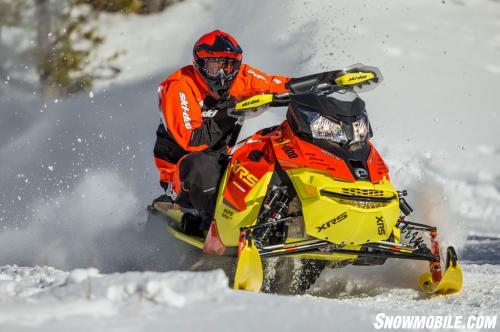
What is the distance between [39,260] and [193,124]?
2260 mm

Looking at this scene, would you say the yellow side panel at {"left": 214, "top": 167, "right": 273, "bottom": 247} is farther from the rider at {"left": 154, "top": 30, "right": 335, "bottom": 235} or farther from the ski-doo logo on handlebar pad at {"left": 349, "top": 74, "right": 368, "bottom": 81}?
the ski-doo logo on handlebar pad at {"left": 349, "top": 74, "right": 368, "bottom": 81}

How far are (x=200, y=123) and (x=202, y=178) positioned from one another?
57cm

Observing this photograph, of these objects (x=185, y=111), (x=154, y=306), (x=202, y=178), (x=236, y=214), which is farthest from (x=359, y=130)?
(x=154, y=306)

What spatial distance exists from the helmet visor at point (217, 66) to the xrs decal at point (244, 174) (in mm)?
890

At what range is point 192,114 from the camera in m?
5.99

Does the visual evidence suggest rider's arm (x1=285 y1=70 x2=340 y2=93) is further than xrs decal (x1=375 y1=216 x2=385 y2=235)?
Yes

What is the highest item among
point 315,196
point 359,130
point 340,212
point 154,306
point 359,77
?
point 359,77

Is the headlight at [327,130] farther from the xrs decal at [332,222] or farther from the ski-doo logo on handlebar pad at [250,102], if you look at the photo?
the xrs decal at [332,222]

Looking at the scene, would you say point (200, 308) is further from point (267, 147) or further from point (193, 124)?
point (193, 124)

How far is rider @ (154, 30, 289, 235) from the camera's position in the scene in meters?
5.64

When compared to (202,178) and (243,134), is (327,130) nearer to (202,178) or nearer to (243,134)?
(202,178)

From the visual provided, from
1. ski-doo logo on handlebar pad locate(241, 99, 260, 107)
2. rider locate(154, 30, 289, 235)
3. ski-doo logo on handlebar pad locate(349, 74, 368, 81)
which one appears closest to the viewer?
ski-doo logo on handlebar pad locate(241, 99, 260, 107)

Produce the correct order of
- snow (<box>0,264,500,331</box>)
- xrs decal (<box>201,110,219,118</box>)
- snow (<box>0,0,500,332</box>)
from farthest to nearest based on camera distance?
1. xrs decal (<box>201,110,219,118</box>)
2. snow (<box>0,0,500,332</box>)
3. snow (<box>0,264,500,331</box>)

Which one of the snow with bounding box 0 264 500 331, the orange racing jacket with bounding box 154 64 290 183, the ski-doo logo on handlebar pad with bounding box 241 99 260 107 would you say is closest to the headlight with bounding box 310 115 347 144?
the ski-doo logo on handlebar pad with bounding box 241 99 260 107
